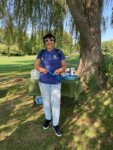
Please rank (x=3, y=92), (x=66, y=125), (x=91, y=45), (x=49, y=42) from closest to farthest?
(x=49, y=42), (x=66, y=125), (x=91, y=45), (x=3, y=92)

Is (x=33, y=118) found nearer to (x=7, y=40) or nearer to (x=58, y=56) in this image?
(x=58, y=56)

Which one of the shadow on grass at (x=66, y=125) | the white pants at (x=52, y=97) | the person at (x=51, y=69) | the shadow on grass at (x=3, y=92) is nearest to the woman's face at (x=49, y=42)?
the person at (x=51, y=69)

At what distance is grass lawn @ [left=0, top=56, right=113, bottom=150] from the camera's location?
583 cm

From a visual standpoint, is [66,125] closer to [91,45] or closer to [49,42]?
[49,42]

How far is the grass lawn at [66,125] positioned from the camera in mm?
5828

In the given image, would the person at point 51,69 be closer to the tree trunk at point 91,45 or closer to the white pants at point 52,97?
the white pants at point 52,97

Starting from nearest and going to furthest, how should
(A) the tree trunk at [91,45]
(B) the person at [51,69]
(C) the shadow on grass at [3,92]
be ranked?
(B) the person at [51,69]
(A) the tree trunk at [91,45]
(C) the shadow on grass at [3,92]

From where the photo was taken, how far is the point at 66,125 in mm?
6484

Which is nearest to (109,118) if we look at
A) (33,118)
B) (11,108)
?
(33,118)

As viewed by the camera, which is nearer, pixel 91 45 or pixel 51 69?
pixel 51 69

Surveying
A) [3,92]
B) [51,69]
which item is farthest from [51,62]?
[3,92]

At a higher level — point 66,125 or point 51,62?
point 51,62

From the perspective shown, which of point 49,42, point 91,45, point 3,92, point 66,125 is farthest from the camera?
point 3,92

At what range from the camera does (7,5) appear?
7.85 metres
